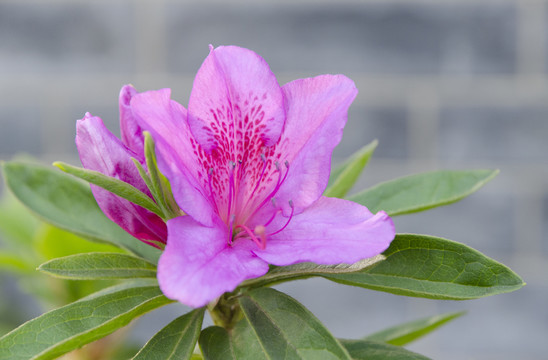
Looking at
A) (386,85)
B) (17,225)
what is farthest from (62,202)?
(386,85)

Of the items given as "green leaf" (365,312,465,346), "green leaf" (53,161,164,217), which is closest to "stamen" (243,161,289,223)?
"green leaf" (53,161,164,217)

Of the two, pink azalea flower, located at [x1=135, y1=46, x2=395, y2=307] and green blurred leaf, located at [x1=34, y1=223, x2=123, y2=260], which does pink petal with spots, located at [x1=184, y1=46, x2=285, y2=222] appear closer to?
pink azalea flower, located at [x1=135, y1=46, x2=395, y2=307]

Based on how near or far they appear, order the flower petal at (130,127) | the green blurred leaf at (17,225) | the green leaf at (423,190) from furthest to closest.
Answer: the green blurred leaf at (17,225)
the green leaf at (423,190)
the flower petal at (130,127)

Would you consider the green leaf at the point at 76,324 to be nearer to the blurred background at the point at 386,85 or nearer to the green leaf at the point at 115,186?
the green leaf at the point at 115,186

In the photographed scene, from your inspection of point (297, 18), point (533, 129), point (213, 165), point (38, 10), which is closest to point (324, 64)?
point (297, 18)

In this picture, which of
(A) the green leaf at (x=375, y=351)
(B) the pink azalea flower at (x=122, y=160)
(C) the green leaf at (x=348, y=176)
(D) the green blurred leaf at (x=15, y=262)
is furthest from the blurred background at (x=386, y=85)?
(B) the pink azalea flower at (x=122, y=160)

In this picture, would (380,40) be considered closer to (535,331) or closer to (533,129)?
(533,129)
